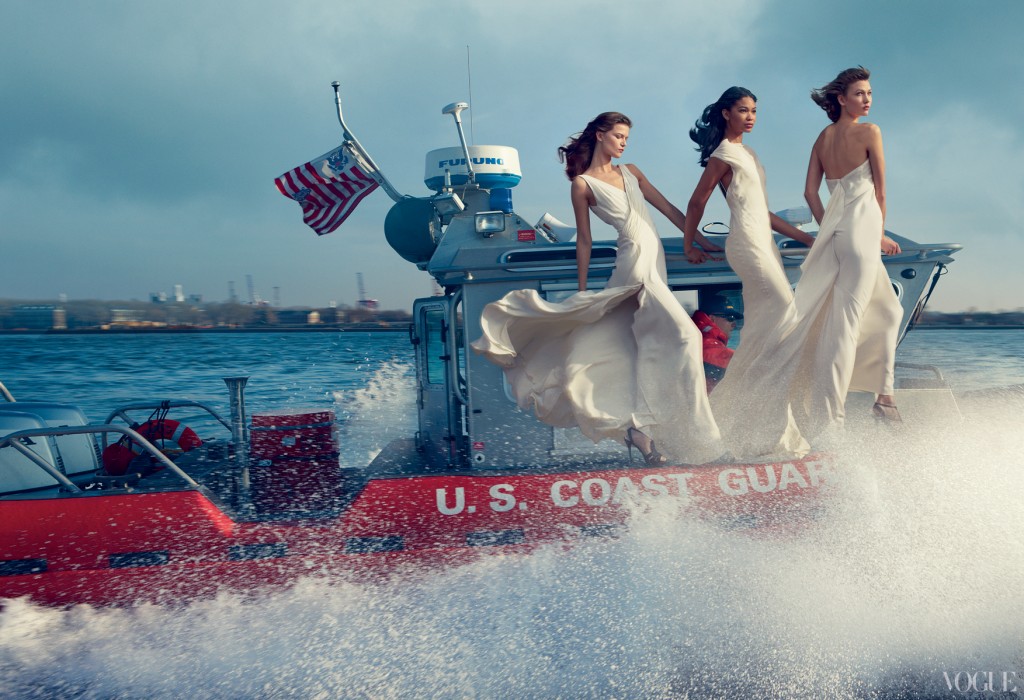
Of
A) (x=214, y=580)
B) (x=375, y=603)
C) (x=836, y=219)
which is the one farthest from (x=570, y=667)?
(x=836, y=219)

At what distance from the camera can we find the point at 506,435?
Result: 170 inches

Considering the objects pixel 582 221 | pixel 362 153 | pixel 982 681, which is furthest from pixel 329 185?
pixel 982 681

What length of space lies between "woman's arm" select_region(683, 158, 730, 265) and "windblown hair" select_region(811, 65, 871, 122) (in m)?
0.51

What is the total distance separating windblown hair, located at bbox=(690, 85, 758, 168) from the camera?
383cm

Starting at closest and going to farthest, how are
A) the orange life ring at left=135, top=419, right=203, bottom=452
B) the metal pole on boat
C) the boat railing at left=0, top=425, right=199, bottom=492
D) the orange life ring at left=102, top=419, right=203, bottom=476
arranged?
the boat railing at left=0, top=425, right=199, bottom=492
the metal pole on boat
the orange life ring at left=102, top=419, right=203, bottom=476
the orange life ring at left=135, top=419, right=203, bottom=452

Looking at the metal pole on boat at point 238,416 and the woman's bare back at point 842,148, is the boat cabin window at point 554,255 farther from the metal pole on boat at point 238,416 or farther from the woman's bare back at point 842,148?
the metal pole on boat at point 238,416

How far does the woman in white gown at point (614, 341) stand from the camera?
12.3 feet

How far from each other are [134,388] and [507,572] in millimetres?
17838

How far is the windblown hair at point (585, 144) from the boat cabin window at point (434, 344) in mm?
1301

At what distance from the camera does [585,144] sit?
13.0 feet

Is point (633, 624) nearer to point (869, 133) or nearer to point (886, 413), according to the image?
point (886, 413)

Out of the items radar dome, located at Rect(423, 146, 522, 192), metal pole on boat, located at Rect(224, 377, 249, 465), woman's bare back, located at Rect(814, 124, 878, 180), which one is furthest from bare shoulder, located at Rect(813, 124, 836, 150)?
metal pole on boat, located at Rect(224, 377, 249, 465)

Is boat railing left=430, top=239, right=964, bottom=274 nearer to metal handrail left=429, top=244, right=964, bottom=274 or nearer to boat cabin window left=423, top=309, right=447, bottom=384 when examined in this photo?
metal handrail left=429, top=244, right=964, bottom=274

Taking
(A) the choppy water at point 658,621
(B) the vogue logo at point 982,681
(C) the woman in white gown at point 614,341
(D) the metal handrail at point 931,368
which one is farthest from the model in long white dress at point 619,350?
(D) the metal handrail at point 931,368
